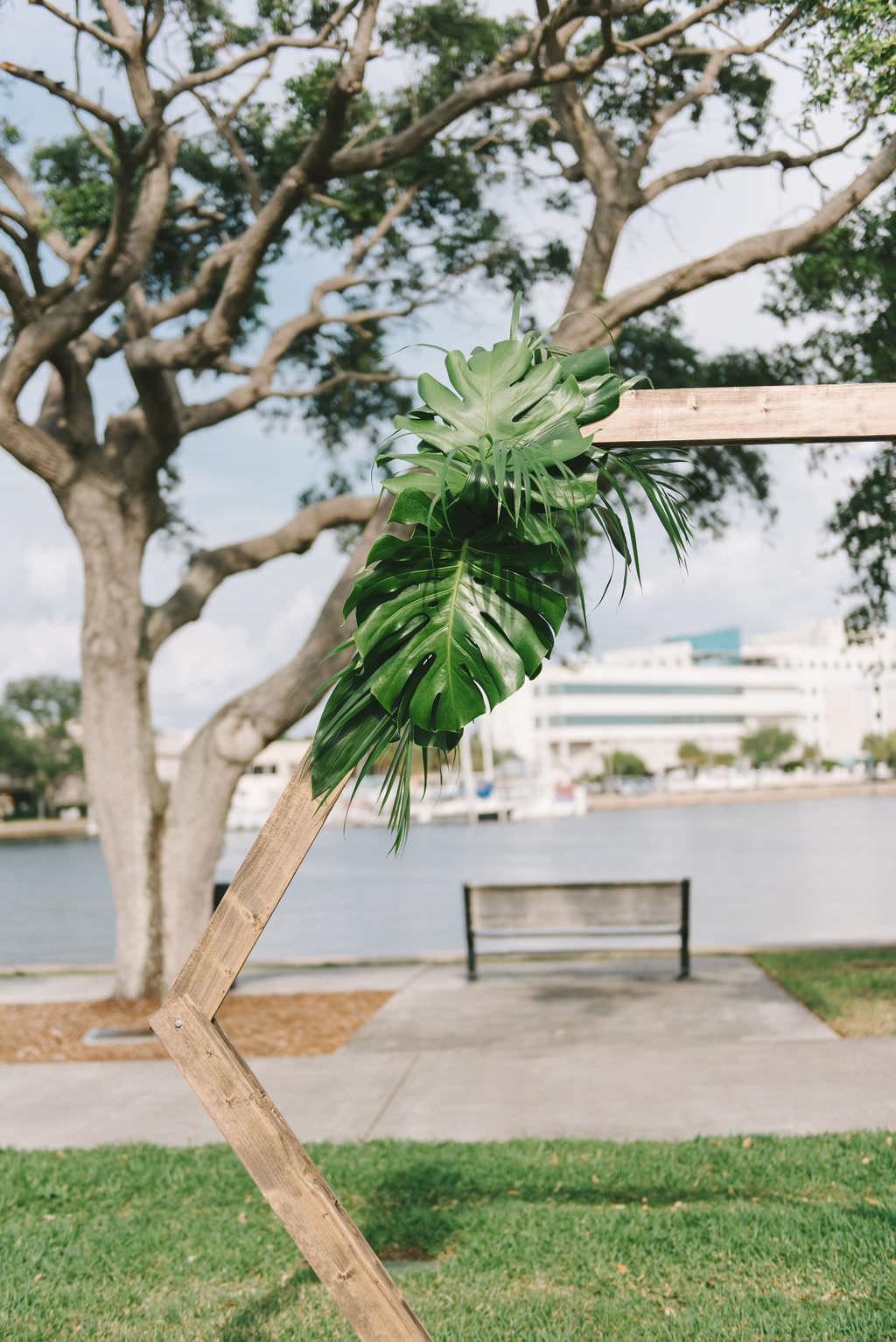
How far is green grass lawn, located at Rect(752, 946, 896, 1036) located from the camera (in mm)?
8312

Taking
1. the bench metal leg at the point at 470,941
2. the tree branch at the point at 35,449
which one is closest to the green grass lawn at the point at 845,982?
the bench metal leg at the point at 470,941

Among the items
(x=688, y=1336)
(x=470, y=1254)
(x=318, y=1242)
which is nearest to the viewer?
(x=318, y=1242)

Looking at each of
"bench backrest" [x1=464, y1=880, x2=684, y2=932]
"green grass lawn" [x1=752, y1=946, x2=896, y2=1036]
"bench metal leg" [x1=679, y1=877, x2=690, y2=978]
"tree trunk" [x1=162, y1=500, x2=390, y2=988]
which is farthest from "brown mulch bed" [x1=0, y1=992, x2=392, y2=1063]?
"green grass lawn" [x1=752, y1=946, x2=896, y2=1036]

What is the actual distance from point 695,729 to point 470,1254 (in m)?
133

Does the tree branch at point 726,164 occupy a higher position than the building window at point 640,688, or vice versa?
the tree branch at point 726,164

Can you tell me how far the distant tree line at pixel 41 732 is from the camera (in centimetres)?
9000

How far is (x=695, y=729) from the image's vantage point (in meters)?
135

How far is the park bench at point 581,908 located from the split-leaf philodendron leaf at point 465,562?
7.86m

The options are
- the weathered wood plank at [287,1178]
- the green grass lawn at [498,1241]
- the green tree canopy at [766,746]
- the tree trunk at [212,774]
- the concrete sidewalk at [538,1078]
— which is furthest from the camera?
the green tree canopy at [766,746]

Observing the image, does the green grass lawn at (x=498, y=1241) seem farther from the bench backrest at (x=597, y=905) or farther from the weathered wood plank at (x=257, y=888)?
the bench backrest at (x=597, y=905)

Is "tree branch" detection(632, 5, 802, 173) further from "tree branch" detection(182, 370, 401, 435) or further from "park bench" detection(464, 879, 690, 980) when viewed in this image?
"park bench" detection(464, 879, 690, 980)

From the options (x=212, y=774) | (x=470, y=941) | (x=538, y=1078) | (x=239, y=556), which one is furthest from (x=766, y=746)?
(x=538, y=1078)

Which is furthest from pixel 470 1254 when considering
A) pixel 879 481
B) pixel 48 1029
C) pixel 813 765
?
pixel 813 765

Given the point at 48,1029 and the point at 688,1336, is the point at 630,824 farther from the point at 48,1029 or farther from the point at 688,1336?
the point at 688,1336
